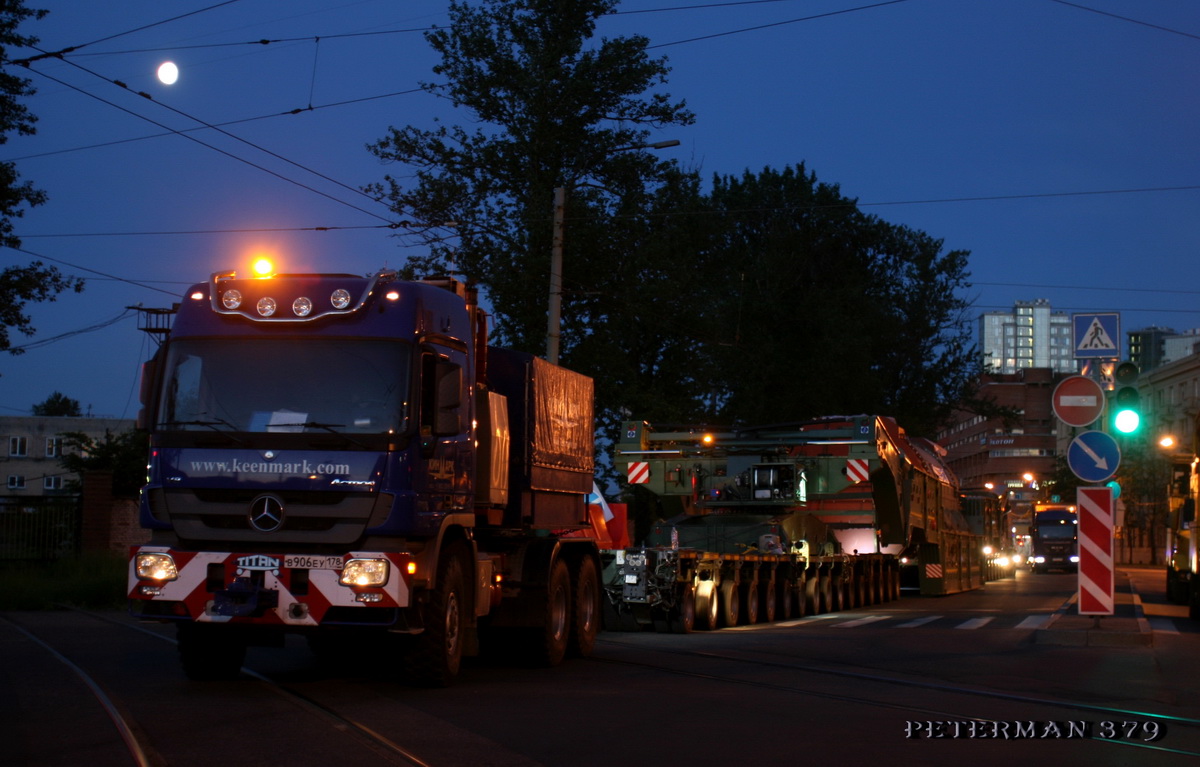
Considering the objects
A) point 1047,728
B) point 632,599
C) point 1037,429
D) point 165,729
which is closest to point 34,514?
point 632,599

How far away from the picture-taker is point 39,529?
85.3ft

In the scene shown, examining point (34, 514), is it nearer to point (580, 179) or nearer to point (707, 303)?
point (580, 179)

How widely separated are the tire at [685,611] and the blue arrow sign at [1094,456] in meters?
5.29

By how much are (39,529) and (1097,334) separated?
19.9 m

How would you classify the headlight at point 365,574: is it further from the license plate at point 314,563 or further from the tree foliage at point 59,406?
the tree foliage at point 59,406

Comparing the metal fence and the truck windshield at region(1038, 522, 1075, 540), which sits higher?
the truck windshield at region(1038, 522, 1075, 540)

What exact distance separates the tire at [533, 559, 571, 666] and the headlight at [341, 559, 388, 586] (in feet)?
9.57

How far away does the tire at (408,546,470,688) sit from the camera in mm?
10266

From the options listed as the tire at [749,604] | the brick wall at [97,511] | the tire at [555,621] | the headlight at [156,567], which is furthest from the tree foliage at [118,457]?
the headlight at [156,567]

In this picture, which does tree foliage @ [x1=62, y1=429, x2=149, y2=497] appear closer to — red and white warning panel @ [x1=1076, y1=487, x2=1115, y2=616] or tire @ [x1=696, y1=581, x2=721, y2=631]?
tire @ [x1=696, y1=581, x2=721, y2=631]

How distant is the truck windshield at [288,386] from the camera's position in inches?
391

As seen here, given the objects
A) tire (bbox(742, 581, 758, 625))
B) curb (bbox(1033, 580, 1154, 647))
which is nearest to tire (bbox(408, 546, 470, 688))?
curb (bbox(1033, 580, 1154, 647))

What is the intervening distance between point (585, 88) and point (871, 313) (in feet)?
62.2

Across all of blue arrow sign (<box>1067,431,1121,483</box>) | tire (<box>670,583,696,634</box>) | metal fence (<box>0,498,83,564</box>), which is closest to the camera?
blue arrow sign (<box>1067,431,1121,483</box>)
